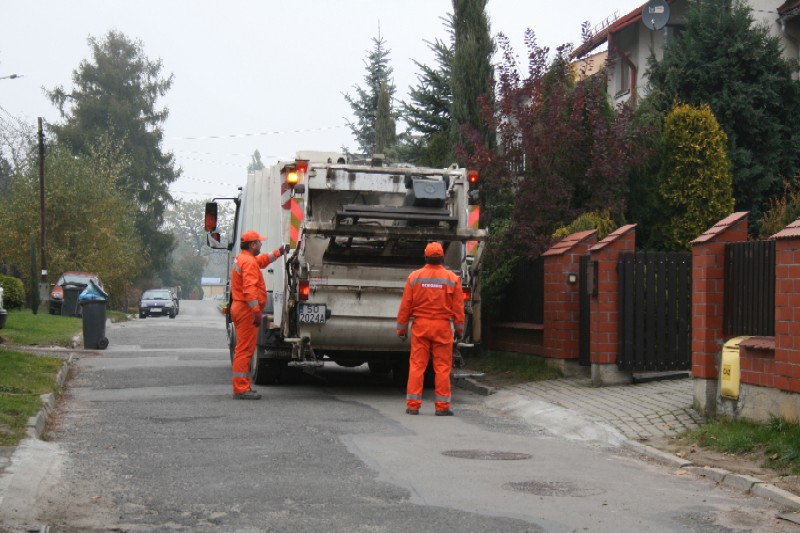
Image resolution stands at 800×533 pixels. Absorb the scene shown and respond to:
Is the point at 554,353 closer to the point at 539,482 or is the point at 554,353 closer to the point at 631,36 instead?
the point at 539,482

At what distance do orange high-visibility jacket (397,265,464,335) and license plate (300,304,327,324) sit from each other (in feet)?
4.57

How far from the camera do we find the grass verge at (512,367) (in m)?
14.5

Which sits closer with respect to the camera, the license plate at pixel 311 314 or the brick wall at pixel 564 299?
the license plate at pixel 311 314

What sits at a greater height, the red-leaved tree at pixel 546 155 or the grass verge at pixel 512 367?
the red-leaved tree at pixel 546 155

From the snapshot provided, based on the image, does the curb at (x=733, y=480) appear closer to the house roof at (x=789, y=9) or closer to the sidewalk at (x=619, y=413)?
the sidewalk at (x=619, y=413)

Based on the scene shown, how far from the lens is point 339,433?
9.94m

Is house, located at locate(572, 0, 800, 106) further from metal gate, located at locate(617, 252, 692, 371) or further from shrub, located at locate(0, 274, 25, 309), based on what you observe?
shrub, located at locate(0, 274, 25, 309)

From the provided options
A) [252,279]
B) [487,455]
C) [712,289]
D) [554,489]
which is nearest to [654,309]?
[712,289]

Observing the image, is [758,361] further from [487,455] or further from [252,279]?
[252,279]

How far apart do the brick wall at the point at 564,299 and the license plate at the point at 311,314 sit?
127 inches

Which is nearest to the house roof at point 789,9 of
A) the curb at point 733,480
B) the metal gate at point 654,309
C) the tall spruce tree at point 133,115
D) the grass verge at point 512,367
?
the grass verge at point 512,367

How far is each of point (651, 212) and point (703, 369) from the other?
996cm

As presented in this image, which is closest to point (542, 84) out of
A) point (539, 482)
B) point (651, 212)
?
point (651, 212)

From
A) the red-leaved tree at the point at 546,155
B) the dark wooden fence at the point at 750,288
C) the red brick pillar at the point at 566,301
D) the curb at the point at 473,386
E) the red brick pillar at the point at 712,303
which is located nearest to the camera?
the dark wooden fence at the point at 750,288
